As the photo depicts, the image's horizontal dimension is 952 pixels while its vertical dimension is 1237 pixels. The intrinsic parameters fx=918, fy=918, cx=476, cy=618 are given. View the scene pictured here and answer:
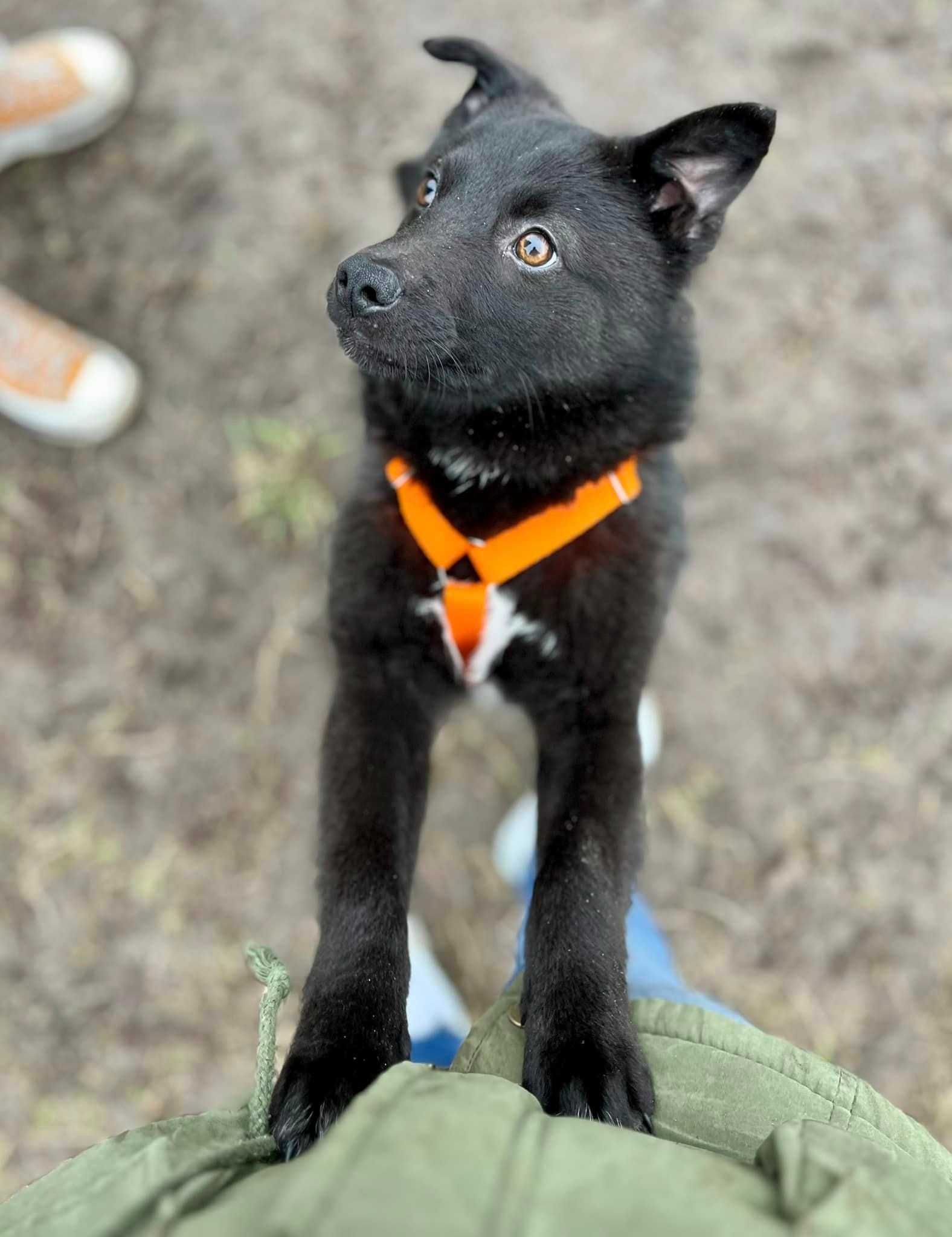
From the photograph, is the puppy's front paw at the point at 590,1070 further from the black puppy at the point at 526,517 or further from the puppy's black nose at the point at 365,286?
the puppy's black nose at the point at 365,286

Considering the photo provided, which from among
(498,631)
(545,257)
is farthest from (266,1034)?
(545,257)

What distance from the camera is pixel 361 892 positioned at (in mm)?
1743

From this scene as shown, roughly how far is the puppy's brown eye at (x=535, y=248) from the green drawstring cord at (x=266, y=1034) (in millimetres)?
1370

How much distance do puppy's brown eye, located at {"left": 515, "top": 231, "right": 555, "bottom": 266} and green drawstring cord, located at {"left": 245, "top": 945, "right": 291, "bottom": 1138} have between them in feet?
4.50

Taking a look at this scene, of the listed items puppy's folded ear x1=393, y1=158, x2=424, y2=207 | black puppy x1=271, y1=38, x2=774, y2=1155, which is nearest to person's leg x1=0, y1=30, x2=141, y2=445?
puppy's folded ear x1=393, y1=158, x2=424, y2=207

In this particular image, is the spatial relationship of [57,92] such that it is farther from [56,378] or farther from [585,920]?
[585,920]

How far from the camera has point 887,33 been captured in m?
3.40

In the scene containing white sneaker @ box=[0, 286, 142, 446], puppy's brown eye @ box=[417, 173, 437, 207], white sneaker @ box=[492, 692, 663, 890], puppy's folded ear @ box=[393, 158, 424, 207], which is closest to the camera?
puppy's brown eye @ box=[417, 173, 437, 207]

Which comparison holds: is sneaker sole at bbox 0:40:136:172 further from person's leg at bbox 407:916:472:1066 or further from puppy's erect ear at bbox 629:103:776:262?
person's leg at bbox 407:916:472:1066

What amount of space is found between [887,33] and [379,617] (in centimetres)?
307

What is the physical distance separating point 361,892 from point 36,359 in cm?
220

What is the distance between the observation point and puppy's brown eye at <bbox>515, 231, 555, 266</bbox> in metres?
1.82

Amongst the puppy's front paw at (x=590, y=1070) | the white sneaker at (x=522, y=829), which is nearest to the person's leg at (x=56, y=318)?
the white sneaker at (x=522, y=829)

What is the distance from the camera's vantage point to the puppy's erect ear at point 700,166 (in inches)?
65.6
